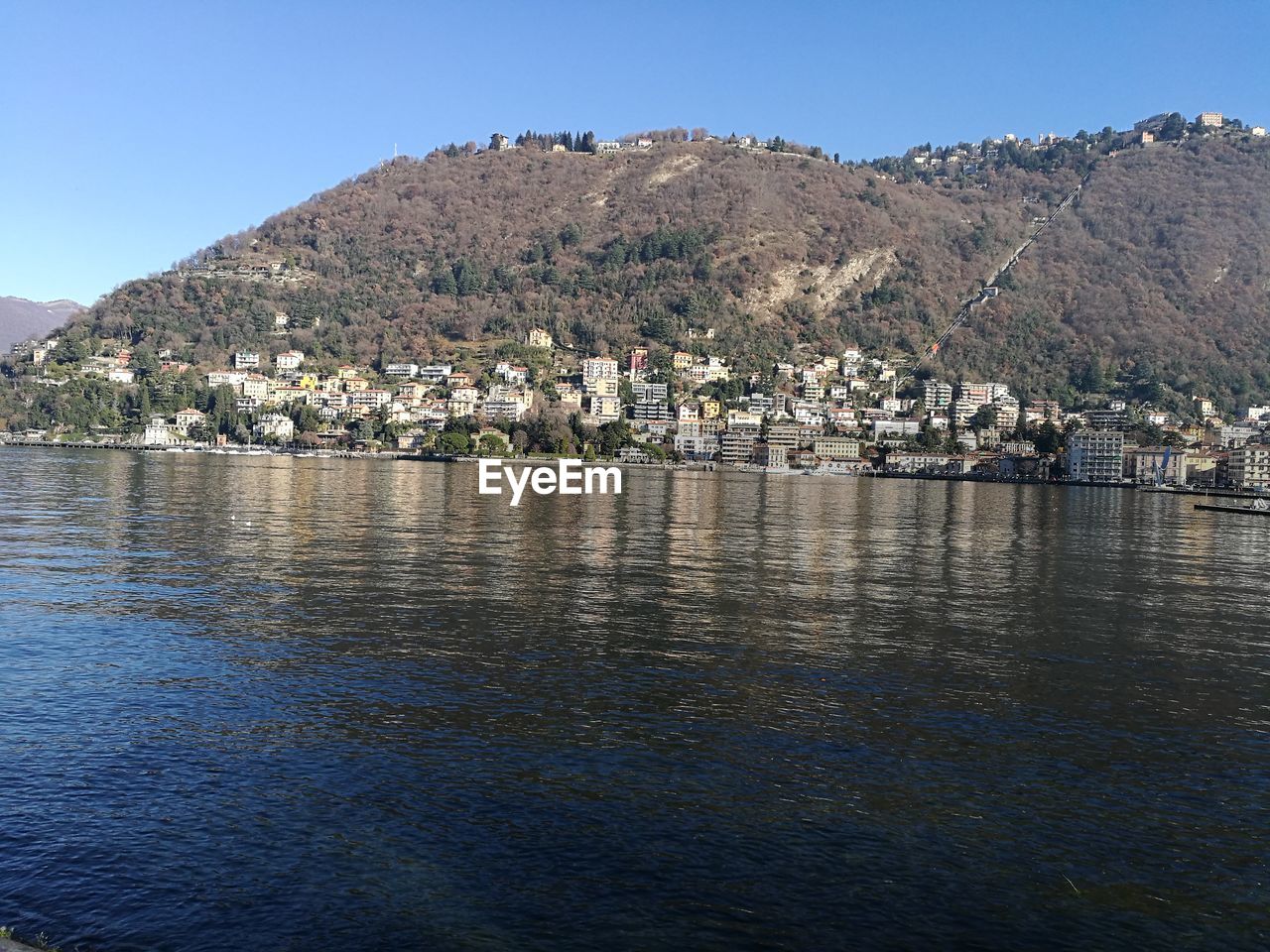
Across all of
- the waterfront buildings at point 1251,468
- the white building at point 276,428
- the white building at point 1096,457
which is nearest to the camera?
the waterfront buildings at point 1251,468

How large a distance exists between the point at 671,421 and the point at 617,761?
517 feet

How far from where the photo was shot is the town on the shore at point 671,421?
136 m

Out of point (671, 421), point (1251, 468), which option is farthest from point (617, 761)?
point (671, 421)

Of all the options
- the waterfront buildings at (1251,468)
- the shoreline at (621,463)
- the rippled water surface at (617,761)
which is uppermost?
the waterfront buildings at (1251,468)

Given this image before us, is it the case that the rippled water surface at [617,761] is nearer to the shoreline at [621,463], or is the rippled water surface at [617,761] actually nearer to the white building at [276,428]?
the shoreline at [621,463]

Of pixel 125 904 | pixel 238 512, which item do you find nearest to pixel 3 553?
pixel 238 512

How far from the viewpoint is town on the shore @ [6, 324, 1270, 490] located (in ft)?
445

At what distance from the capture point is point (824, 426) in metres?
170

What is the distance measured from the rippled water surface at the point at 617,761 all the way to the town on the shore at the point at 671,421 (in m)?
106

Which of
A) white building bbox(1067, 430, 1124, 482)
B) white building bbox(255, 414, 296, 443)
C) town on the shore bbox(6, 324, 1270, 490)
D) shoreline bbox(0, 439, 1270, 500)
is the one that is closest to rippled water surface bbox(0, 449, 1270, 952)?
shoreline bbox(0, 439, 1270, 500)

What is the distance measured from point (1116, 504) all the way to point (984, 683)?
71334 millimetres

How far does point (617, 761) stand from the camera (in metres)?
12.8

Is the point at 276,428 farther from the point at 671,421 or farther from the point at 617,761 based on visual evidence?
the point at 617,761

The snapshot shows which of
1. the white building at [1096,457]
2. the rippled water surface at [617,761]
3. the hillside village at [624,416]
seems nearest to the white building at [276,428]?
the hillside village at [624,416]
